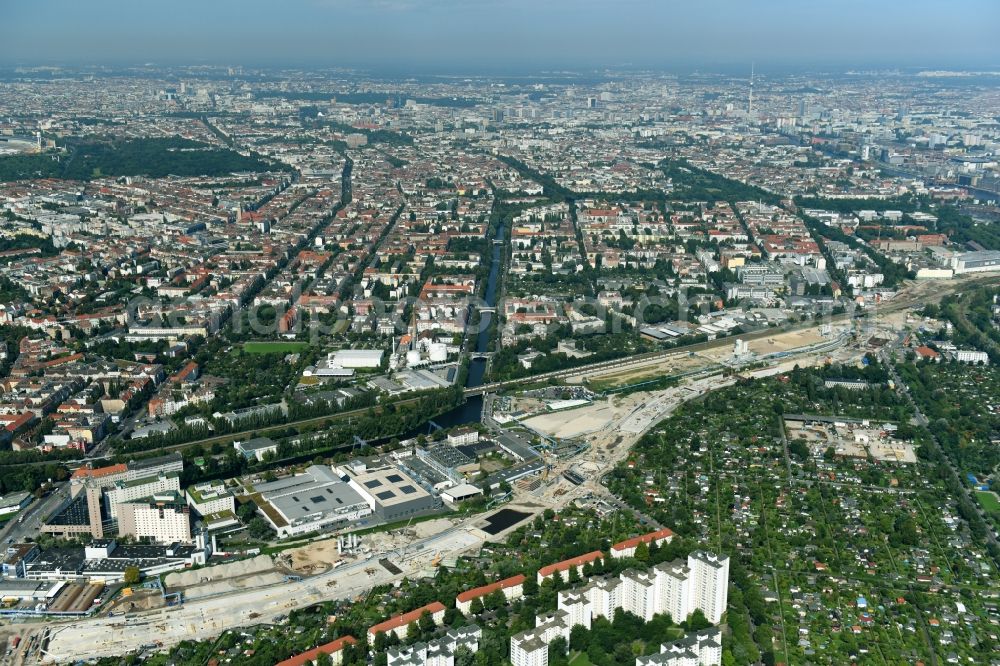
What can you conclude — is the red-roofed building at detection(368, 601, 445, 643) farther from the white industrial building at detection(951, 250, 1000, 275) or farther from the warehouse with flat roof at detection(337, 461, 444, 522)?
the white industrial building at detection(951, 250, 1000, 275)

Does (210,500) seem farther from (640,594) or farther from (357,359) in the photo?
(357,359)

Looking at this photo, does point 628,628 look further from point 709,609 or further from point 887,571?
point 887,571

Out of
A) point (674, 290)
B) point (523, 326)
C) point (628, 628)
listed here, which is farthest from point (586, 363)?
point (628, 628)

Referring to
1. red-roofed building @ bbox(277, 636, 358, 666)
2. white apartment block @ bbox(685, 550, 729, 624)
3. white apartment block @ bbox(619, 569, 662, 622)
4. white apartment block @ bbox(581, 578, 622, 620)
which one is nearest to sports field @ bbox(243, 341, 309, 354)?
red-roofed building @ bbox(277, 636, 358, 666)

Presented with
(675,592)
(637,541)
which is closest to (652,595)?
(675,592)

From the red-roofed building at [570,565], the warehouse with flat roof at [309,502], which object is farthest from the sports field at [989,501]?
the warehouse with flat roof at [309,502]
